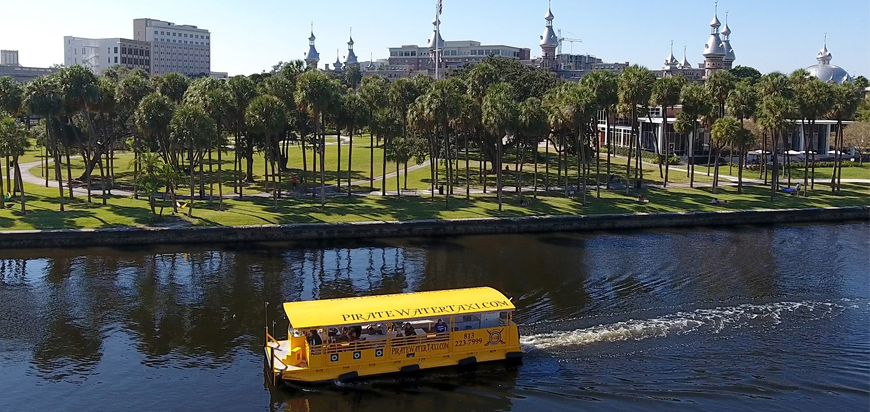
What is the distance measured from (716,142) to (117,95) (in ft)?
223

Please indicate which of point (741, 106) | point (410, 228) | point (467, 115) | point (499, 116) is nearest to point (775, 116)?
point (741, 106)

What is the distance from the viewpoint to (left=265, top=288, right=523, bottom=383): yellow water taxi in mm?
36688

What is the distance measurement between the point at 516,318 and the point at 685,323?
9.34 m

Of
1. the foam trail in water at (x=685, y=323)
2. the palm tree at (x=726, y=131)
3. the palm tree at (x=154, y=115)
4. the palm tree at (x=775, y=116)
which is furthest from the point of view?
the palm tree at (x=726, y=131)

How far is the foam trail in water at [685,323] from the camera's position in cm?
4203

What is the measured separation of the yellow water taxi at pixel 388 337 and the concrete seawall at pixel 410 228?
28.8 metres

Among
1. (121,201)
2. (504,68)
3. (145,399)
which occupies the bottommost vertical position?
(145,399)

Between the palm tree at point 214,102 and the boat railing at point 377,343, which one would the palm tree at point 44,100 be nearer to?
the palm tree at point 214,102

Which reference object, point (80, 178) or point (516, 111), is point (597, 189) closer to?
point (516, 111)

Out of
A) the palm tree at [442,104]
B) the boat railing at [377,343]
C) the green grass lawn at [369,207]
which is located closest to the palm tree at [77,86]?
the green grass lawn at [369,207]

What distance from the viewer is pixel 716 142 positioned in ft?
313

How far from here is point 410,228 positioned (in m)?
71.0

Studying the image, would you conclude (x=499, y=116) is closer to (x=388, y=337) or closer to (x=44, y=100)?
(x=44, y=100)

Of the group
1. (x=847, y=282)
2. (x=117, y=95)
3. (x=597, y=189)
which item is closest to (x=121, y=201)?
(x=117, y=95)
